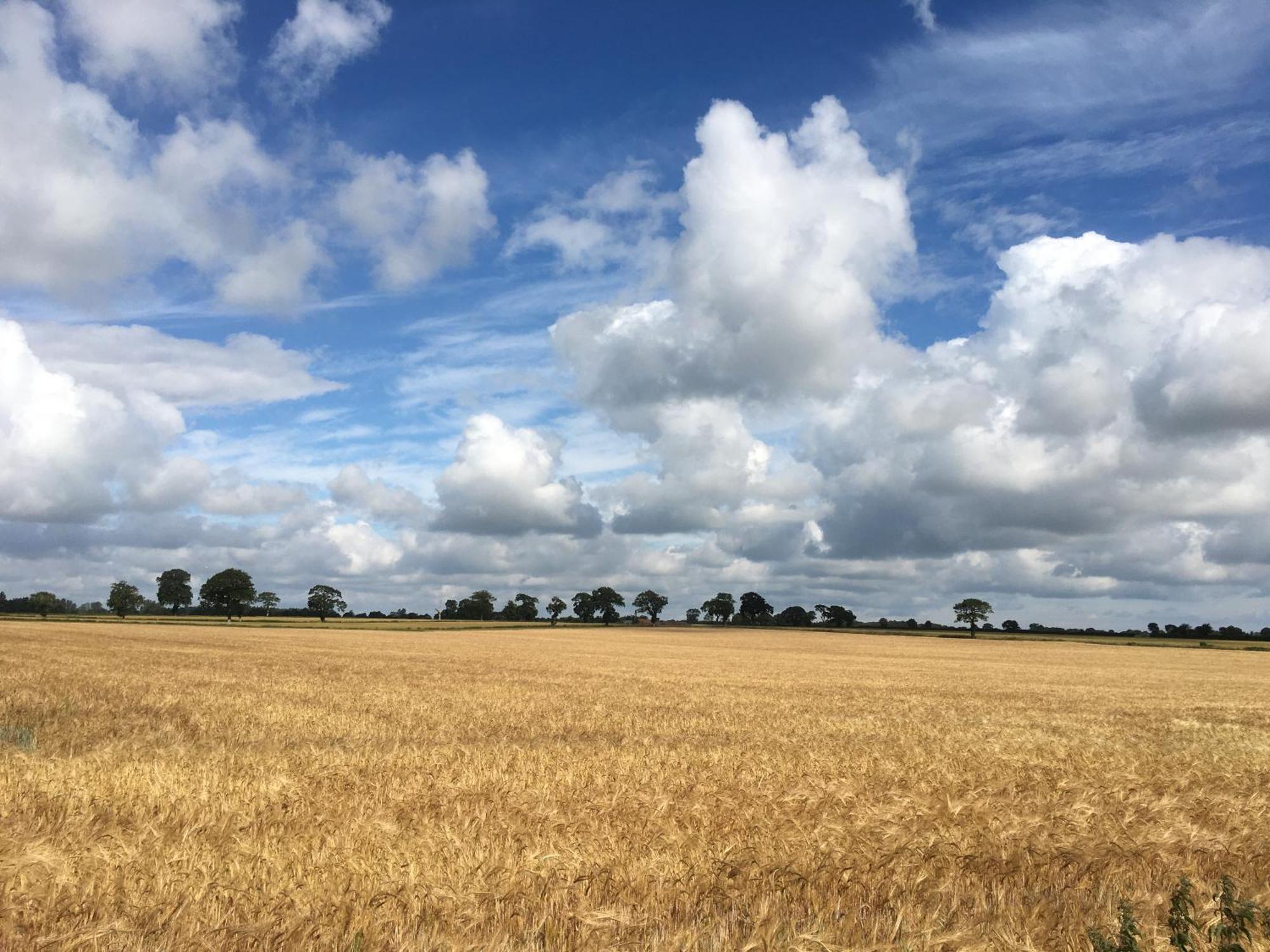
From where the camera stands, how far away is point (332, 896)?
19.9 feet

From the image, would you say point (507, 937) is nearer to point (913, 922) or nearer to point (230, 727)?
point (913, 922)

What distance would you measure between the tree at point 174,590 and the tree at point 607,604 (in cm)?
8564

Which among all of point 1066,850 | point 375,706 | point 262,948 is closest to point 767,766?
point 1066,850

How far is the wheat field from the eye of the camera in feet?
18.9

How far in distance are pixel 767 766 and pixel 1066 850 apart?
424 centimetres

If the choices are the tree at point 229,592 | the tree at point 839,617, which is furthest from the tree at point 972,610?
the tree at point 229,592

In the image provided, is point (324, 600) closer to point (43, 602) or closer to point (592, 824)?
point (43, 602)

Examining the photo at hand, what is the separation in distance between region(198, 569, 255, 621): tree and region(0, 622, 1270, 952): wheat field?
144m

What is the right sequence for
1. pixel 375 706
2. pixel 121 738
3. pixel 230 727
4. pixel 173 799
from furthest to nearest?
1. pixel 375 706
2. pixel 230 727
3. pixel 121 738
4. pixel 173 799

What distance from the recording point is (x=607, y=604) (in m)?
190

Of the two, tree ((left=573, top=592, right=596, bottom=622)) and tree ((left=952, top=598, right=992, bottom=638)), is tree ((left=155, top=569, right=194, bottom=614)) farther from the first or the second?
tree ((left=952, top=598, right=992, bottom=638))

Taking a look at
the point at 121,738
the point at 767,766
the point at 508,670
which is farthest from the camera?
the point at 508,670

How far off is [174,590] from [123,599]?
42.8 feet

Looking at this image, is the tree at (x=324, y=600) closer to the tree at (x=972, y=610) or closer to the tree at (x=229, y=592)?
the tree at (x=229, y=592)
